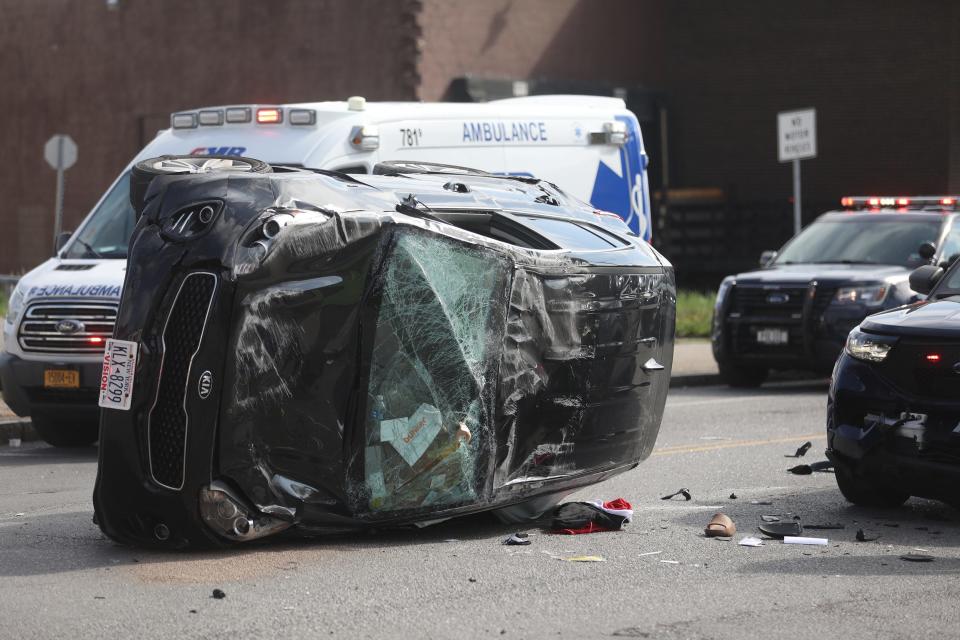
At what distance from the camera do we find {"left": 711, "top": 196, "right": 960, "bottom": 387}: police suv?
15195 mm

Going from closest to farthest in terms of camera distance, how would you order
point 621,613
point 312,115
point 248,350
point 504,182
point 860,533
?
point 621,613 < point 248,350 < point 860,533 < point 504,182 < point 312,115

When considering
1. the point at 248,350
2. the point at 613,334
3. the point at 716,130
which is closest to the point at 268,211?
the point at 248,350

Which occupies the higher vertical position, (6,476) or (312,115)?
(312,115)

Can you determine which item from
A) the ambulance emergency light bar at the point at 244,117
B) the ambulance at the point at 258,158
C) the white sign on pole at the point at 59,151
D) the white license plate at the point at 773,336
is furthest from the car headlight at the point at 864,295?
the white sign on pole at the point at 59,151

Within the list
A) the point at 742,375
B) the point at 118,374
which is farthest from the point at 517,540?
the point at 742,375

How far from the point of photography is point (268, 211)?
6848 millimetres

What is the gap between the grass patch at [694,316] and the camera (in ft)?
69.7

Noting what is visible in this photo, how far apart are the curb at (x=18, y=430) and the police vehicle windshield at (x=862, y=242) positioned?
8097 mm

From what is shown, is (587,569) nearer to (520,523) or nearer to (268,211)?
(520,523)

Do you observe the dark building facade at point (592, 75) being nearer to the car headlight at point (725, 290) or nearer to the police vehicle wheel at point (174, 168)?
the car headlight at point (725, 290)

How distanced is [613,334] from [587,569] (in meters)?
1.40

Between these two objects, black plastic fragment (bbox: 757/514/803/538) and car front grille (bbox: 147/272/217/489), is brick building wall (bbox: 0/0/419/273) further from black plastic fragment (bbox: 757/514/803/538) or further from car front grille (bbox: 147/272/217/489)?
car front grille (bbox: 147/272/217/489)

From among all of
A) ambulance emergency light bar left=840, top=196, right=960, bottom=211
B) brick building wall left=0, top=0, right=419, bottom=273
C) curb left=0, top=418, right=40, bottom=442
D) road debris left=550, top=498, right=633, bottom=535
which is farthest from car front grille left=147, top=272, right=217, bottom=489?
brick building wall left=0, top=0, right=419, bottom=273

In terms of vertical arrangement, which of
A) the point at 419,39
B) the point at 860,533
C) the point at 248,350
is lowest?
the point at 860,533
